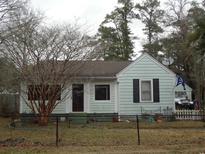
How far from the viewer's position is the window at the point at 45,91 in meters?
24.2

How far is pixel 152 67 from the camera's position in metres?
29.0

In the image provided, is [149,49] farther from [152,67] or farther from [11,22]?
[11,22]

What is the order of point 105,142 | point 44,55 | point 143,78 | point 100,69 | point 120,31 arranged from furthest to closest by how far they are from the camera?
1. point 120,31
2. point 100,69
3. point 143,78
4. point 44,55
5. point 105,142

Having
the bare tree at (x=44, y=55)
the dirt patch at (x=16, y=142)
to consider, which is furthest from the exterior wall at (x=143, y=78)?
the dirt patch at (x=16, y=142)

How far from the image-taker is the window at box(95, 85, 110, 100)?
28844 millimetres

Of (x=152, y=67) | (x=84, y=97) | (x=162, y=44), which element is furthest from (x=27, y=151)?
(x=162, y=44)


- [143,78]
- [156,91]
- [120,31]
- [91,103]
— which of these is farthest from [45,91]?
[120,31]

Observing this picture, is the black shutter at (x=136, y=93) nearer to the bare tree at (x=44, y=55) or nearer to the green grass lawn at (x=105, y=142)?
the bare tree at (x=44, y=55)

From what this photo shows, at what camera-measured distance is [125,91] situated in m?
28.8

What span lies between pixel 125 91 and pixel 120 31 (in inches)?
1205

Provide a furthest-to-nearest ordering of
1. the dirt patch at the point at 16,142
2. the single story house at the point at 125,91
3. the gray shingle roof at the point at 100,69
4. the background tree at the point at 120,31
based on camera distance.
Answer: the background tree at the point at 120,31 → the single story house at the point at 125,91 → the gray shingle roof at the point at 100,69 → the dirt patch at the point at 16,142

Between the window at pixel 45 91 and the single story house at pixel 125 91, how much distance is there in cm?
366

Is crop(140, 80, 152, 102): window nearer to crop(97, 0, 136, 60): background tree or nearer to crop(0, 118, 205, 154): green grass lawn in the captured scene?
crop(0, 118, 205, 154): green grass lawn

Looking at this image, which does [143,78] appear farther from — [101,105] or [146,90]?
[101,105]
